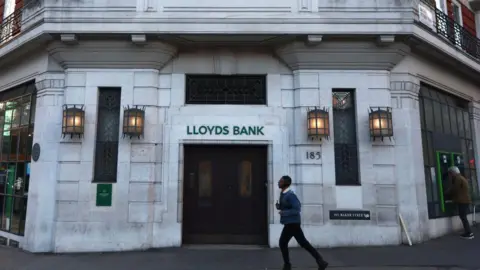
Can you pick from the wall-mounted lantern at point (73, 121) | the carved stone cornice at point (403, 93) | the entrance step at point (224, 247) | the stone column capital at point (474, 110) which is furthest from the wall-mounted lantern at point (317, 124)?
the stone column capital at point (474, 110)

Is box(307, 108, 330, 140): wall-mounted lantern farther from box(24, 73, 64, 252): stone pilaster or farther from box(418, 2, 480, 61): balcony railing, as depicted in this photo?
box(24, 73, 64, 252): stone pilaster

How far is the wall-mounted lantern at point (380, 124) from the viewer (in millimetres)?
8273

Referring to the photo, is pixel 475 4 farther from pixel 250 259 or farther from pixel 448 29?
pixel 250 259

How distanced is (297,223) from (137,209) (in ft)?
13.1

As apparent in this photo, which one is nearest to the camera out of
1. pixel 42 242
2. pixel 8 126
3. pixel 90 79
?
pixel 42 242

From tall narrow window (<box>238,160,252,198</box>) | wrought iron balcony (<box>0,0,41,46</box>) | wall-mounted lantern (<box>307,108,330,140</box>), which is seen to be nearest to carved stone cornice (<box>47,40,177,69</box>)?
wrought iron balcony (<box>0,0,41,46</box>)

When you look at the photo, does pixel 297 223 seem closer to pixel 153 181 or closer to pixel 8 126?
pixel 153 181

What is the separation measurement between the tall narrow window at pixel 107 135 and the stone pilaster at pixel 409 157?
693 centimetres

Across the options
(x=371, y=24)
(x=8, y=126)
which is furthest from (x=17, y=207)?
(x=371, y=24)

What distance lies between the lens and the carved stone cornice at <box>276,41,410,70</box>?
8.50 m

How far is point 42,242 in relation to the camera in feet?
26.2

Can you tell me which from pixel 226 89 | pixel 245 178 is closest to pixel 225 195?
pixel 245 178

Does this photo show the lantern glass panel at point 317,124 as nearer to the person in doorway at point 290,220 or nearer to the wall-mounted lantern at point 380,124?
the wall-mounted lantern at point 380,124

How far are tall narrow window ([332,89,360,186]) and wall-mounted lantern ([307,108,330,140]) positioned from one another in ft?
1.62
